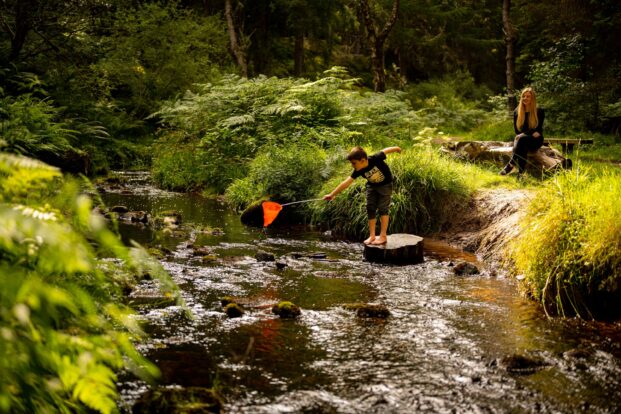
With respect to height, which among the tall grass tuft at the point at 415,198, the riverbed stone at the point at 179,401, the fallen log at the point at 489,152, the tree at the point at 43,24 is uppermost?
the tree at the point at 43,24

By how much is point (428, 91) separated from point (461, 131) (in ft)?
34.3

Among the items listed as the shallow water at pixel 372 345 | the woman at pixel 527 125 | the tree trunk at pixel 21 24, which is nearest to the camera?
the shallow water at pixel 372 345

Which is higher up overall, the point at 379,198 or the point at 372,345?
the point at 379,198

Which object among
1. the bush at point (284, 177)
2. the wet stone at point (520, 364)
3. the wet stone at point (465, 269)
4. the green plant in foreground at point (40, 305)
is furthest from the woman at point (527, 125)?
the green plant in foreground at point (40, 305)

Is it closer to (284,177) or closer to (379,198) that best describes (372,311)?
(379,198)

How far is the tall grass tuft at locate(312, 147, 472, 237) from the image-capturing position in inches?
462

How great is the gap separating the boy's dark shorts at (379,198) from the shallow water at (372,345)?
1.22 m

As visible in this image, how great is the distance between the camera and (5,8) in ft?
63.0

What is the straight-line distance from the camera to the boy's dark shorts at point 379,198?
9945 millimetres

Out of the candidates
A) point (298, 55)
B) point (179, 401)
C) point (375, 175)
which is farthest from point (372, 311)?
point (298, 55)

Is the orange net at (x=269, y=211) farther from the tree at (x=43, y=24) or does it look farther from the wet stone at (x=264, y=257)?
the tree at (x=43, y=24)

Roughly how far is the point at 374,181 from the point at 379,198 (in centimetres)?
33

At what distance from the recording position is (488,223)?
10844 mm

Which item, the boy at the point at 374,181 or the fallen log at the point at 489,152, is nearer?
the boy at the point at 374,181
